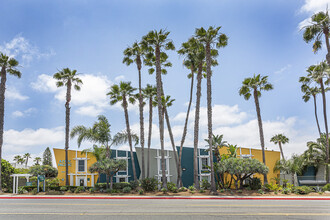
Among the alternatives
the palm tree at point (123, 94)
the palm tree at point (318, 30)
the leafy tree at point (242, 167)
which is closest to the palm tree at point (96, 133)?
the palm tree at point (123, 94)

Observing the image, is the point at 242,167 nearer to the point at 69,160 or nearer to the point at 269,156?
the point at 269,156

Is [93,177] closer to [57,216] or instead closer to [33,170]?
[33,170]

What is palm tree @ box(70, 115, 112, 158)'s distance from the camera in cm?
3284

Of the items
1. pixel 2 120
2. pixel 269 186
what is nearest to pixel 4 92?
pixel 2 120

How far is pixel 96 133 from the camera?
32938 millimetres

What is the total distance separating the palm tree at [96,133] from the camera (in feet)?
108

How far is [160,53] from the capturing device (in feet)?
103

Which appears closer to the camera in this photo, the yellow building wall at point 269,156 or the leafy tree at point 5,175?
the leafy tree at point 5,175

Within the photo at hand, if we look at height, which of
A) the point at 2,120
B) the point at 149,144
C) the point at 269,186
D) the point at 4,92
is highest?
the point at 4,92

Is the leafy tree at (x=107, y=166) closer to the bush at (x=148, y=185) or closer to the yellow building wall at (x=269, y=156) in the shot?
the bush at (x=148, y=185)

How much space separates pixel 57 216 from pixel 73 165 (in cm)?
2491

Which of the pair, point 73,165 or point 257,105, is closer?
point 257,105

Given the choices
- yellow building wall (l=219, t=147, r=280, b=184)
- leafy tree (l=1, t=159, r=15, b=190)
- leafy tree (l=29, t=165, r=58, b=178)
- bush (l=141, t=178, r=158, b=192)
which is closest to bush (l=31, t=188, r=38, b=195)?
leafy tree (l=29, t=165, r=58, b=178)

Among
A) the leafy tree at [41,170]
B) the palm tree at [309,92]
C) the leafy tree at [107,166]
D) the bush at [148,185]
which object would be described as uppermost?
the palm tree at [309,92]
